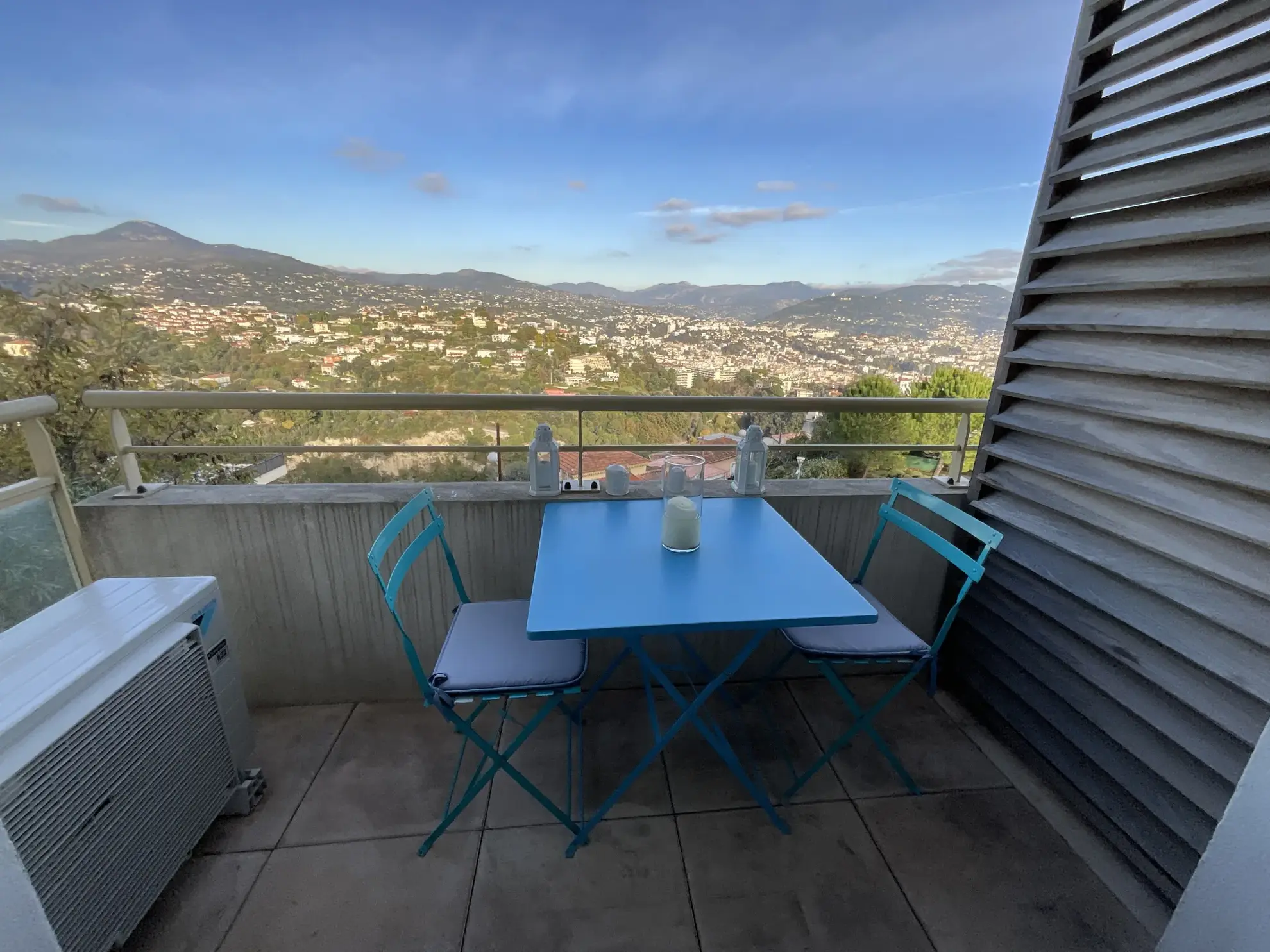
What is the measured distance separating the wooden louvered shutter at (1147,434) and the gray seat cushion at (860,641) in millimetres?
619

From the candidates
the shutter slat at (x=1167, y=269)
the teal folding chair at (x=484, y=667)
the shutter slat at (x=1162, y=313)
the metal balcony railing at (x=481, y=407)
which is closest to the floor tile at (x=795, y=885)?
the teal folding chair at (x=484, y=667)

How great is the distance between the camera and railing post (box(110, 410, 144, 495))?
6.33ft

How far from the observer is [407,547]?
6.05 feet

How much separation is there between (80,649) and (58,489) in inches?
38.8

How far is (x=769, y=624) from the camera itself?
1.27 metres

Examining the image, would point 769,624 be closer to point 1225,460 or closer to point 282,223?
point 1225,460

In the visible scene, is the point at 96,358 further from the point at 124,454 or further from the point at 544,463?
the point at 544,463

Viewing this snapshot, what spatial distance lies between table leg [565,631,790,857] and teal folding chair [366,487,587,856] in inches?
4.6

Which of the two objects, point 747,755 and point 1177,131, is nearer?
point 1177,131

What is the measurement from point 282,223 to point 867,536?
43.5 feet

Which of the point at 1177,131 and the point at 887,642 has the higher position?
the point at 1177,131

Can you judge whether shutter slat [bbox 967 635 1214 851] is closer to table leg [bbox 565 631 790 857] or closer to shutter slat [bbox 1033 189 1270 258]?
table leg [bbox 565 631 790 857]

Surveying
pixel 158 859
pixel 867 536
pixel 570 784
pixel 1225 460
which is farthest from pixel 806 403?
pixel 158 859

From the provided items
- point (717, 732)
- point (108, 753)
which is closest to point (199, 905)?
point (108, 753)
